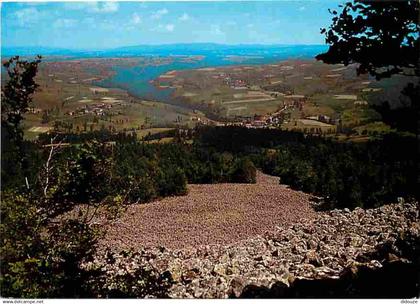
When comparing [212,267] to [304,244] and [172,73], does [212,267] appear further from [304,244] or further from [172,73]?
[172,73]

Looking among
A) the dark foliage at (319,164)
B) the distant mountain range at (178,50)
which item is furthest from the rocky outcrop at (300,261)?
the distant mountain range at (178,50)

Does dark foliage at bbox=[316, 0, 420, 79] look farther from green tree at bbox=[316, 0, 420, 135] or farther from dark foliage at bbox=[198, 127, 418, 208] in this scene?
dark foliage at bbox=[198, 127, 418, 208]

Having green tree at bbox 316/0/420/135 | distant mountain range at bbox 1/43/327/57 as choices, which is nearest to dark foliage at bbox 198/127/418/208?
distant mountain range at bbox 1/43/327/57

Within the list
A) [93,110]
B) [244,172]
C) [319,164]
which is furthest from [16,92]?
[319,164]

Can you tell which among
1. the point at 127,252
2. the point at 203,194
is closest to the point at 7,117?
the point at 127,252

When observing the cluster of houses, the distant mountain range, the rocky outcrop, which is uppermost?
the distant mountain range

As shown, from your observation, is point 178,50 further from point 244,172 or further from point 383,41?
point 383,41

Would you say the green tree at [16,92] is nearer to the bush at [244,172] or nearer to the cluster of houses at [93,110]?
the cluster of houses at [93,110]
